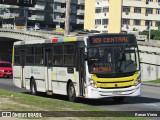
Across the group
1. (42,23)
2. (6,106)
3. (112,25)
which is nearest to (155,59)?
(6,106)

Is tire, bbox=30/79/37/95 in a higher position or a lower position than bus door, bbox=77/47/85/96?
lower

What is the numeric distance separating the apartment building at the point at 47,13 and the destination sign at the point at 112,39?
110761 millimetres

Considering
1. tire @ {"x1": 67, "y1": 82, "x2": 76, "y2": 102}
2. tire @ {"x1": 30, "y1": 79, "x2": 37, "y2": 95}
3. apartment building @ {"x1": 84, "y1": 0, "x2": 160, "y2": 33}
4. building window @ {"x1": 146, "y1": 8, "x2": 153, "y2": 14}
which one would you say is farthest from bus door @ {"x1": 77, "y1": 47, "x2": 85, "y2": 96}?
building window @ {"x1": 146, "y1": 8, "x2": 153, "y2": 14}

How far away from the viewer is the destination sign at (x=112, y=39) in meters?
20.6

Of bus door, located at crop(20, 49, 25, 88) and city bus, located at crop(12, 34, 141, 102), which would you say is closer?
city bus, located at crop(12, 34, 141, 102)

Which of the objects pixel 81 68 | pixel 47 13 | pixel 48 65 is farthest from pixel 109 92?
pixel 47 13

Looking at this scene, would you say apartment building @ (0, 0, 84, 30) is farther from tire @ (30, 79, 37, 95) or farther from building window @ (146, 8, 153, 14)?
tire @ (30, 79, 37, 95)

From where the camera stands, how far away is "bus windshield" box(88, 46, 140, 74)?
20.2 m

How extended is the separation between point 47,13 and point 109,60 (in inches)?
4759

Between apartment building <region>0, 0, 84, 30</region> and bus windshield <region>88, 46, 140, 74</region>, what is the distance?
11130 centimetres

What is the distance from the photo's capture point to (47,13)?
460ft

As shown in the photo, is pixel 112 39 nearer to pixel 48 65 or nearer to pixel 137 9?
pixel 48 65

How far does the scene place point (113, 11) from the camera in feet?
377

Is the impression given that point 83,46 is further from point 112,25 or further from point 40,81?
point 112,25
